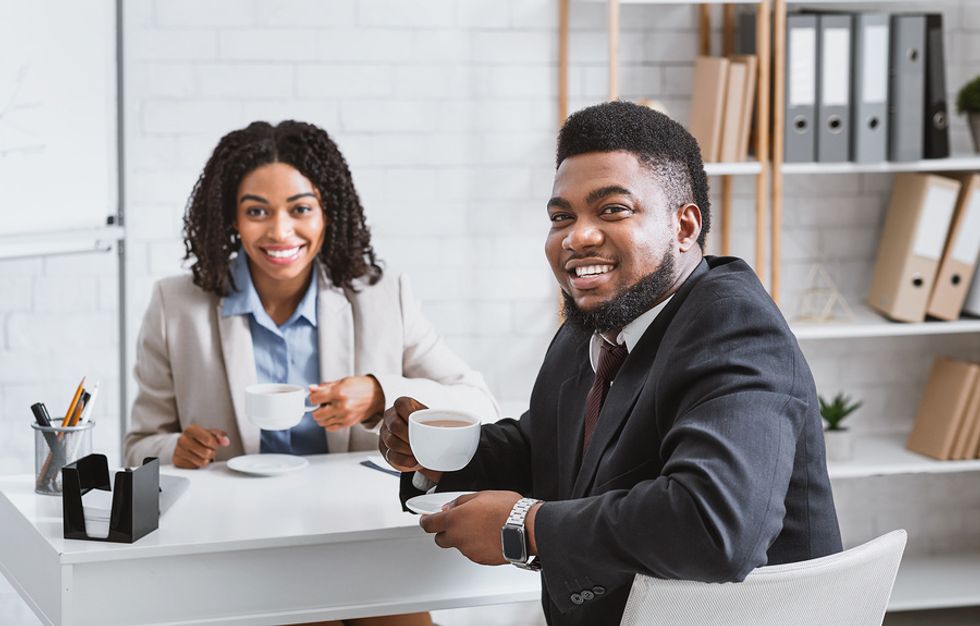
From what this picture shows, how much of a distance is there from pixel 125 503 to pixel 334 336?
78 centimetres

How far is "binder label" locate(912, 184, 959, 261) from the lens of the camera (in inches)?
127

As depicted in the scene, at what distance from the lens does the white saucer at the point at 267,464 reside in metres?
2.07

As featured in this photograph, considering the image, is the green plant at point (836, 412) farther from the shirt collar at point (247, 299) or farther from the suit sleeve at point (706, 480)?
the suit sleeve at point (706, 480)

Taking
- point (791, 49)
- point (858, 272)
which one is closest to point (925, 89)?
point (791, 49)

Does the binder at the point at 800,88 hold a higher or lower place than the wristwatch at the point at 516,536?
higher

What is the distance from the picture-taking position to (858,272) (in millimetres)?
3568

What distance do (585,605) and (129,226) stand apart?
1.73 m

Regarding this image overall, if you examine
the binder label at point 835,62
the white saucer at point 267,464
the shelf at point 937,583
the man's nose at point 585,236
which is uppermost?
the binder label at point 835,62

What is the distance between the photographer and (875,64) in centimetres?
314

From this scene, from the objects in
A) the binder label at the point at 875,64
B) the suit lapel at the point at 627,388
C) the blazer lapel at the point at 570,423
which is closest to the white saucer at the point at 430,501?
the blazer lapel at the point at 570,423

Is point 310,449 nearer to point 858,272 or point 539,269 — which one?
point 539,269

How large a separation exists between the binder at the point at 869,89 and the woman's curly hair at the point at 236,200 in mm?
1460

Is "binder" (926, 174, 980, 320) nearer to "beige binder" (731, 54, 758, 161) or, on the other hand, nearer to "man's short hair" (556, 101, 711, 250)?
"beige binder" (731, 54, 758, 161)

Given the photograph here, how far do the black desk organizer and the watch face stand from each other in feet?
1.90
